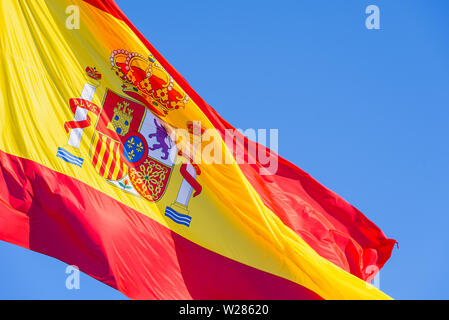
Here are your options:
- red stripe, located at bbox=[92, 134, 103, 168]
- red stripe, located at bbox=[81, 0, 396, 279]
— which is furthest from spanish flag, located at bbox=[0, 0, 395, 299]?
red stripe, located at bbox=[81, 0, 396, 279]

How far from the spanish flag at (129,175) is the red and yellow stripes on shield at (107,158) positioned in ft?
0.07

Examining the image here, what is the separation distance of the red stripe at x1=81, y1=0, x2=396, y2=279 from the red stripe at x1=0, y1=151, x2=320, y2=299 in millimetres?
2259

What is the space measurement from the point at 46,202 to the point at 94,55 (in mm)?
3107

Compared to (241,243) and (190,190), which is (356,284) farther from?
(190,190)

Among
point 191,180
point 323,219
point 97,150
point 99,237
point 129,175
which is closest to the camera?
point 99,237

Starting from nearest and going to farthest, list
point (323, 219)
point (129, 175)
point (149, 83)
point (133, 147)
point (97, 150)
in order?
point (97, 150) → point (129, 175) → point (133, 147) → point (149, 83) → point (323, 219)

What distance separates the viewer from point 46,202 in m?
13.1

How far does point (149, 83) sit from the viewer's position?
14.7m

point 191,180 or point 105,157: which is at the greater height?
point 105,157

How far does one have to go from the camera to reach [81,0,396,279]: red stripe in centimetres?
1571

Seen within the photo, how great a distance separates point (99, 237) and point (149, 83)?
10.9ft

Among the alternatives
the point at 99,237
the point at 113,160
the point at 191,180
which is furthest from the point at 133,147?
the point at 99,237

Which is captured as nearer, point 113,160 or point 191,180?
point 113,160

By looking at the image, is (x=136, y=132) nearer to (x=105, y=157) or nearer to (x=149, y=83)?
(x=105, y=157)
